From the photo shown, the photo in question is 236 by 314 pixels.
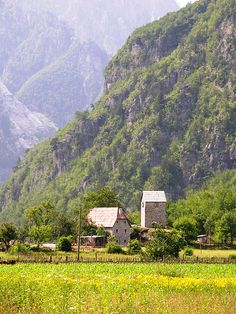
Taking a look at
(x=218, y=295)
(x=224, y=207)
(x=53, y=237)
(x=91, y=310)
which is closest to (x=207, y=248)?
(x=53, y=237)

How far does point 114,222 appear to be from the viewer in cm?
14500

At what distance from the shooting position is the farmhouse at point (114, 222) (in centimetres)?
14538

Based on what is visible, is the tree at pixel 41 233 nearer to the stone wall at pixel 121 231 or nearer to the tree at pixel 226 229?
the stone wall at pixel 121 231

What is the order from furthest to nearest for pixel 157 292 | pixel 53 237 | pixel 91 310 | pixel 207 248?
pixel 53 237 → pixel 207 248 → pixel 157 292 → pixel 91 310

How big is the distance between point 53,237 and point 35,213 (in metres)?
8.40

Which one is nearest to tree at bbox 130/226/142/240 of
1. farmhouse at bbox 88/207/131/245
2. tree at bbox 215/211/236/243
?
farmhouse at bbox 88/207/131/245

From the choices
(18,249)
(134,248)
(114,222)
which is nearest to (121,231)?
(114,222)

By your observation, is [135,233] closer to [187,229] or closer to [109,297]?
[187,229]

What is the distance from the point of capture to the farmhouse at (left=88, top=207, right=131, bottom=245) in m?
145

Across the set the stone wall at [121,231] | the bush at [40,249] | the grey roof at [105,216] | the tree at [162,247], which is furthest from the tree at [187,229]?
the tree at [162,247]

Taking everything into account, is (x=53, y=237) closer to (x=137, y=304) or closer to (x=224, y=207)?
(x=224, y=207)

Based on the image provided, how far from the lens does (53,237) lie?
5817 inches

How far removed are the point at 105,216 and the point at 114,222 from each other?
A: 14.7 ft

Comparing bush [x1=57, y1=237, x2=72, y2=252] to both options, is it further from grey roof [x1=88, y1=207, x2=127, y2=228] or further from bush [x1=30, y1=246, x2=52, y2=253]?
grey roof [x1=88, y1=207, x2=127, y2=228]
